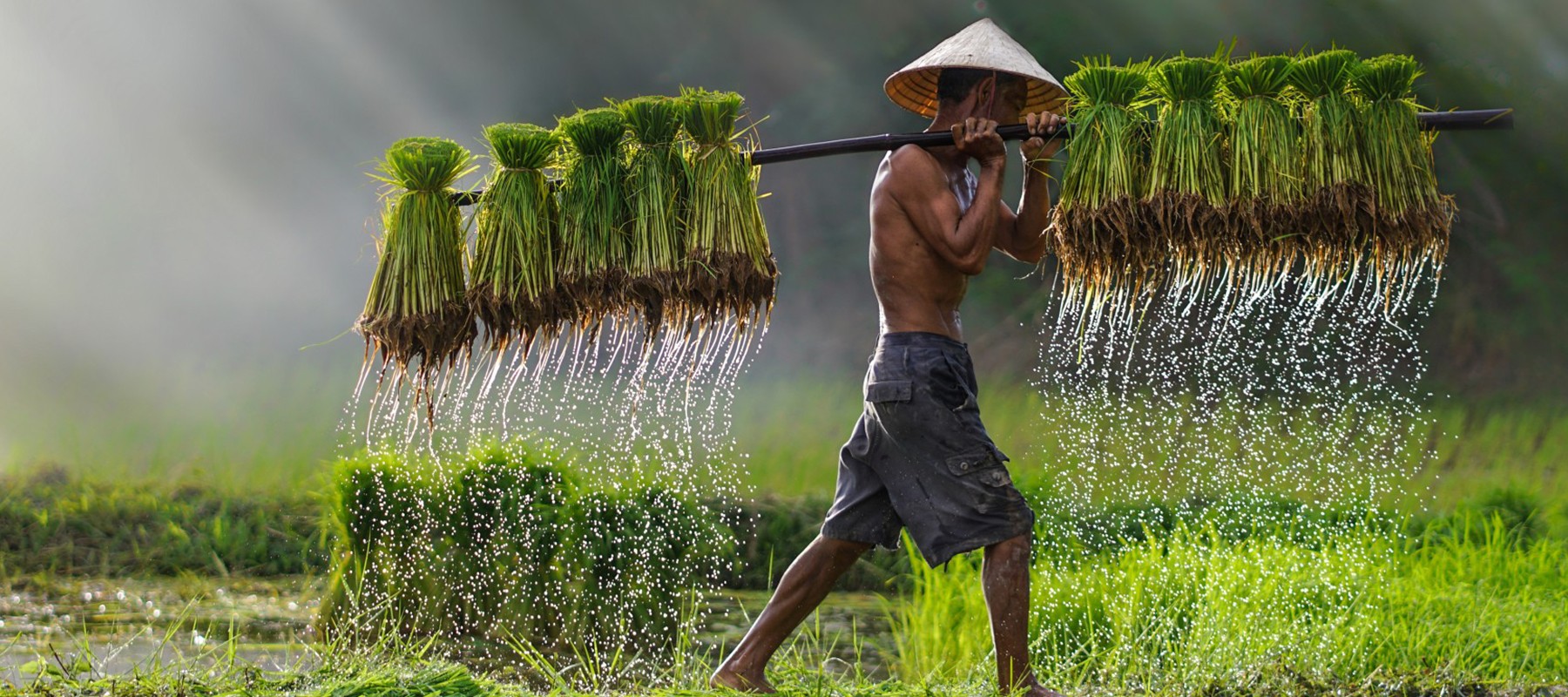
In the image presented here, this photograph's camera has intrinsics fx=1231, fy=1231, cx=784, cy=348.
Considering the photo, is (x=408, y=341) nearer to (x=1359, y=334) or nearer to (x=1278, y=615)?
(x=1278, y=615)


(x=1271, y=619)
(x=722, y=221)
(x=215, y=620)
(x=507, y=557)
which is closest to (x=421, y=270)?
(x=722, y=221)

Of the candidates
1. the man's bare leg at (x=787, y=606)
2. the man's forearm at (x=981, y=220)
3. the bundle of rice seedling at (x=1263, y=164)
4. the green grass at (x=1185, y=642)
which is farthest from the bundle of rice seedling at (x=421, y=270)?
the bundle of rice seedling at (x=1263, y=164)

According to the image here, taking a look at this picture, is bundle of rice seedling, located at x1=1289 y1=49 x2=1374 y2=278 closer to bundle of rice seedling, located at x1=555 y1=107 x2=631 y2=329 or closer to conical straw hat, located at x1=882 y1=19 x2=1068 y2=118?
conical straw hat, located at x1=882 y1=19 x2=1068 y2=118

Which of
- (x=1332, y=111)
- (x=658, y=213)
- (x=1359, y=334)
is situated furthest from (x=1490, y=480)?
(x=658, y=213)

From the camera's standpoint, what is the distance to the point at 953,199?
3.58 m

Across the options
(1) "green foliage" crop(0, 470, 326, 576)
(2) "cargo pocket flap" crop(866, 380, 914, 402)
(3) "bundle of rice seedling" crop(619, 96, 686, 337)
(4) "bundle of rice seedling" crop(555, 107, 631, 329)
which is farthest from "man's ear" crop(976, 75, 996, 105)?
(1) "green foliage" crop(0, 470, 326, 576)

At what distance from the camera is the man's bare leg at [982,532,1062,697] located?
3.46 m

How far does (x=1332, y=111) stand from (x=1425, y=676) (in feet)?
6.95

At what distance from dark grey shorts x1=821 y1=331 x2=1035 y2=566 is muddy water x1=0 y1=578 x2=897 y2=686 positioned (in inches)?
67.8

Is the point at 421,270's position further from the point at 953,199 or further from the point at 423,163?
the point at 953,199

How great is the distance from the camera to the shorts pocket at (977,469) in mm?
3471

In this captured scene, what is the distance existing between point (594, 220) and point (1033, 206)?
1.45m

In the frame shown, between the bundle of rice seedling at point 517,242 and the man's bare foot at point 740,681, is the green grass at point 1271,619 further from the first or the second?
the bundle of rice seedling at point 517,242

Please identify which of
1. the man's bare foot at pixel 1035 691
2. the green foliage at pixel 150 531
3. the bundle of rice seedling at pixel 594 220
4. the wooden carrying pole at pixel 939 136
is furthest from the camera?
the green foliage at pixel 150 531
